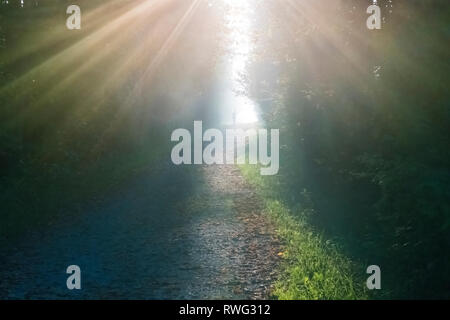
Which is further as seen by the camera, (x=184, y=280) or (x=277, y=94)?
(x=277, y=94)

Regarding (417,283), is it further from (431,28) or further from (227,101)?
(227,101)

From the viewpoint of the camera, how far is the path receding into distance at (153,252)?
679 cm

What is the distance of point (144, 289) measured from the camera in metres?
6.74

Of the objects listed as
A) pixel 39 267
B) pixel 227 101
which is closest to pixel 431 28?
pixel 39 267

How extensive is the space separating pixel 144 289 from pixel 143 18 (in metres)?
17.7

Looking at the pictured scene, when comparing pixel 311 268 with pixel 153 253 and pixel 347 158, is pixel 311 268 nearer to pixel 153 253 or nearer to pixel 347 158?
pixel 153 253

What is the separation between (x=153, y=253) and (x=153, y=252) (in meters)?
0.06

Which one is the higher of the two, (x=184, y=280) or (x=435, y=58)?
(x=435, y=58)

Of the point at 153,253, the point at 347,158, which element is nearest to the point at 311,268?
the point at 153,253

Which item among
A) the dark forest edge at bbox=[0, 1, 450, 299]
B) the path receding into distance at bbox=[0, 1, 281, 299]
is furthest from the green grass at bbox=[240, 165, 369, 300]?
the path receding into distance at bbox=[0, 1, 281, 299]

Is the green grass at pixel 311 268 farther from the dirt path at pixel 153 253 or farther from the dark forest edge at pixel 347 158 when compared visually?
the dirt path at pixel 153 253

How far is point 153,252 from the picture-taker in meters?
8.51

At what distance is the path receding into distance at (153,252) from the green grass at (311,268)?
237 millimetres

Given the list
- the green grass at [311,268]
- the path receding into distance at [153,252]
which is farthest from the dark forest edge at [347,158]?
the path receding into distance at [153,252]
